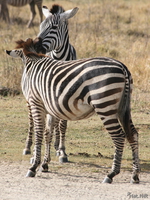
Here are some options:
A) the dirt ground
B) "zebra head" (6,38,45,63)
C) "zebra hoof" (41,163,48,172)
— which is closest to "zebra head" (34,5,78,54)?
"zebra head" (6,38,45,63)

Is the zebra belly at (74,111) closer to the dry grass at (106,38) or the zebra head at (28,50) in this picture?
the zebra head at (28,50)

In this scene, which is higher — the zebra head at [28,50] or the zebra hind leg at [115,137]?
the zebra head at [28,50]

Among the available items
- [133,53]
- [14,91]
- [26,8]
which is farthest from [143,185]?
[26,8]

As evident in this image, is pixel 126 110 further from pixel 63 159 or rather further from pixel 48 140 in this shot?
pixel 63 159

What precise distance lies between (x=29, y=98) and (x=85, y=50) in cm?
835

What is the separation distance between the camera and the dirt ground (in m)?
5.23

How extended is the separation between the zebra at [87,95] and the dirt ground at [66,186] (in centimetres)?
19

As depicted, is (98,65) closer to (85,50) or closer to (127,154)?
(127,154)

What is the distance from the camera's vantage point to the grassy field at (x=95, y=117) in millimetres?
7742

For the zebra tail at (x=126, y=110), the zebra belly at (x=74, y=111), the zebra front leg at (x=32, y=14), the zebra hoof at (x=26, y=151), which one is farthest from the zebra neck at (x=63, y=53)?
the zebra front leg at (x=32, y=14)

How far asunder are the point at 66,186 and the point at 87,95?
121 centimetres

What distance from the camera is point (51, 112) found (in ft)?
20.4

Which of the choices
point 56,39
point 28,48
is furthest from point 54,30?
point 28,48

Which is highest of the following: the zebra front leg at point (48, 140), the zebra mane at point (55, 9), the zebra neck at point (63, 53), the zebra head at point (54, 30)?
the zebra mane at point (55, 9)
